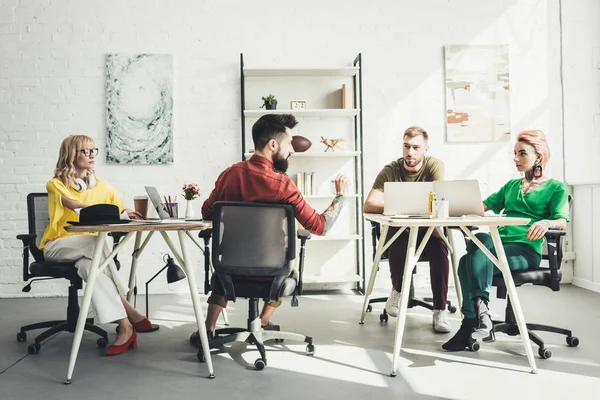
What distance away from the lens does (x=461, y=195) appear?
2.91 meters

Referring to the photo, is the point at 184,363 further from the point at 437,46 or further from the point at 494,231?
the point at 437,46

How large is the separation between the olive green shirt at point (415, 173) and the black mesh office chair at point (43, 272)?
1.98m

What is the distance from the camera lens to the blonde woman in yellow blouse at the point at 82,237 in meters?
2.92

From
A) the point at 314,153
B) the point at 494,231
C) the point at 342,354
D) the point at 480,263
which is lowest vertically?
the point at 342,354

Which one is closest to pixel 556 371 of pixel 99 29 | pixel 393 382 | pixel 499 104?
pixel 393 382

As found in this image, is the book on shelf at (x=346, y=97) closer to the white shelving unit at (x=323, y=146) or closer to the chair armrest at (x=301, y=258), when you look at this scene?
the white shelving unit at (x=323, y=146)

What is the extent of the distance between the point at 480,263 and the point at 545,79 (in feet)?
9.96

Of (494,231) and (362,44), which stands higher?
(362,44)

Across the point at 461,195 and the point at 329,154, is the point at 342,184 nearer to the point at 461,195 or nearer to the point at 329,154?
the point at 461,195

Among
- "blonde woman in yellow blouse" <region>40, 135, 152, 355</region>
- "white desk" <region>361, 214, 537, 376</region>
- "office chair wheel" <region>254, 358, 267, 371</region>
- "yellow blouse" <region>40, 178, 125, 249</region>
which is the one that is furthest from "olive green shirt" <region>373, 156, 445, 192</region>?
"yellow blouse" <region>40, 178, 125, 249</region>

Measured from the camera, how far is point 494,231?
2719 millimetres

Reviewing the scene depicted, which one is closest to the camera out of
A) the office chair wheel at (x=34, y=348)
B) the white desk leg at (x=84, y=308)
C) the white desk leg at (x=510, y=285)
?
the white desk leg at (x=84, y=308)

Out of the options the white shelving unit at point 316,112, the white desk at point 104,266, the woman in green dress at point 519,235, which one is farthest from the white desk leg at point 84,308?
the white shelving unit at point 316,112

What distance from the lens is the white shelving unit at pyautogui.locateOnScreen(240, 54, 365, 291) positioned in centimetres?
503
